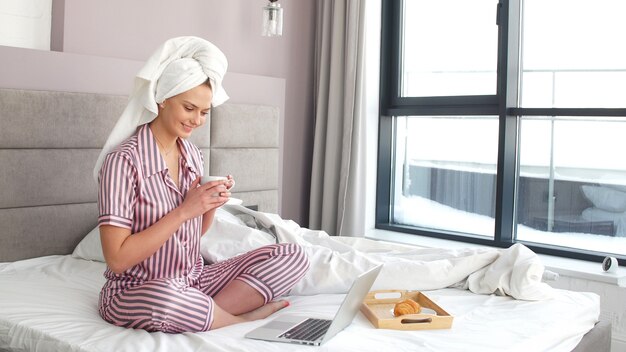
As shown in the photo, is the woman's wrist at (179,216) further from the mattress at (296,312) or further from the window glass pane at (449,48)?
the window glass pane at (449,48)

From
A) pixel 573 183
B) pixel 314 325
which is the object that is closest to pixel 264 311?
pixel 314 325

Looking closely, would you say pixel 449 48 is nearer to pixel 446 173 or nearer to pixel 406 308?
pixel 446 173

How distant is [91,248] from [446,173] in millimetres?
2317

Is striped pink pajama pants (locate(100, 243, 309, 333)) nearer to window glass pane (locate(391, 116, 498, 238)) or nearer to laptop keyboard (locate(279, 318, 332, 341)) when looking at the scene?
laptop keyboard (locate(279, 318, 332, 341))

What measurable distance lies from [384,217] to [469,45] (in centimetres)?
123

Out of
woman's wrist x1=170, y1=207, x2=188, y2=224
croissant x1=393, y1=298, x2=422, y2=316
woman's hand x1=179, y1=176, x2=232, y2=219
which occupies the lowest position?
croissant x1=393, y1=298, x2=422, y2=316

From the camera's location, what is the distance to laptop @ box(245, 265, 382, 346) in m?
1.88

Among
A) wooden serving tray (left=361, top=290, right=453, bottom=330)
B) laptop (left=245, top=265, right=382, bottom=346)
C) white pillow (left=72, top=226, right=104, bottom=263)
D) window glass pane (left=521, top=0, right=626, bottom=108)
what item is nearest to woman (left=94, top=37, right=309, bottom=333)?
laptop (left=245, top=265, right=382, bottom=346)

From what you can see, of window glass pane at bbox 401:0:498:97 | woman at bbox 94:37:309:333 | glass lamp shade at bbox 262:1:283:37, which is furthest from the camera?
window glass pane at bbox 401:0:498:97

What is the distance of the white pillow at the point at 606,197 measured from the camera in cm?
364

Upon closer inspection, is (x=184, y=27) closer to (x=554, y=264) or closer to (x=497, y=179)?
(x=497, y=179)

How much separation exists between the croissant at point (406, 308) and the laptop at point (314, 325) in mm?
111

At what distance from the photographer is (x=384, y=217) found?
4.66 meters

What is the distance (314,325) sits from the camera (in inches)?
78.9
